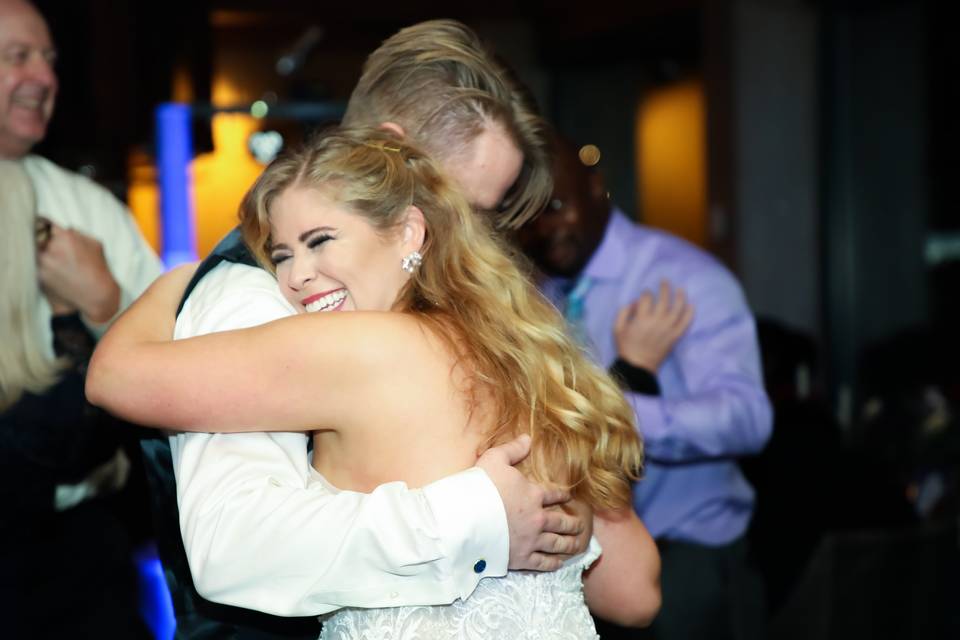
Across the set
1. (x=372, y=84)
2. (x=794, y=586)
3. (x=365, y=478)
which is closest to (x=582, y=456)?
Result: (x=365, y=478)

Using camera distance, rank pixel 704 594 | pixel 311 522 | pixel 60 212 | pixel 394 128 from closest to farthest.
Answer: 1. pixel 311 522
2. pixel 394 128
3. pixel 60 212
4. pixel 704 594

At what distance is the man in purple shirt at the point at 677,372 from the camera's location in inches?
95.3

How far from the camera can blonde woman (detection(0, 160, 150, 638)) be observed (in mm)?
1938

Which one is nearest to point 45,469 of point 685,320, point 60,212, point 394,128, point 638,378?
point 60,212

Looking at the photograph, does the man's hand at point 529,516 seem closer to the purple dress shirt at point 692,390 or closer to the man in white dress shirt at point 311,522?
the man in white dress shirt at point 311,522

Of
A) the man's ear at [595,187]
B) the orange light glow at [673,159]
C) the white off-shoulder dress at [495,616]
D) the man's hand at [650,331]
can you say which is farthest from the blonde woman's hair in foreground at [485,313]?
the orange light glow at [673,159]

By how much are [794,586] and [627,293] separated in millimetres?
873

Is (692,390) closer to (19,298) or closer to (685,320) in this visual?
(685,320)

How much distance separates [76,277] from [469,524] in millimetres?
1135

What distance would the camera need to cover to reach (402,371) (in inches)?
51.6

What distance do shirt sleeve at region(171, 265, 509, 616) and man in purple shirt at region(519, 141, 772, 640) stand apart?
1.08m

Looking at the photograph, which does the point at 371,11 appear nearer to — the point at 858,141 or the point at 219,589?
the point at 858,141

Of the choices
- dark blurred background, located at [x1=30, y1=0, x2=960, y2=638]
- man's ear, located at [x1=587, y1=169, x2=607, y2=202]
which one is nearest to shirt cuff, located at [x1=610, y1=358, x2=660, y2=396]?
man's ear, located at [x1=587, y1=169, x2=607, y2=202]

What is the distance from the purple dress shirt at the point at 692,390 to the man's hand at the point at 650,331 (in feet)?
0.23
